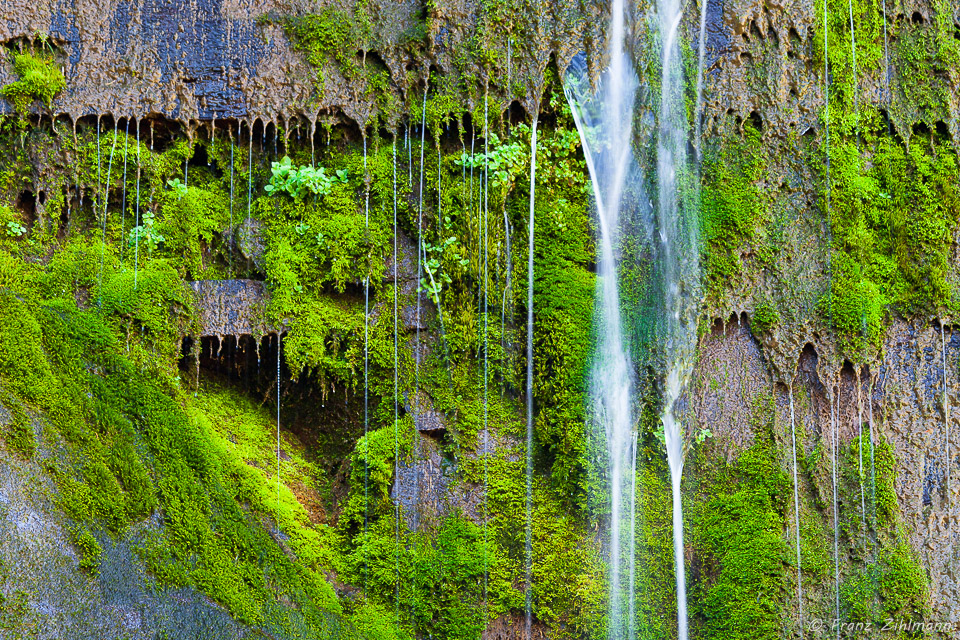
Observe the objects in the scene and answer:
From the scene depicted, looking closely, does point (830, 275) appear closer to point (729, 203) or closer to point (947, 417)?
point (729, 203)

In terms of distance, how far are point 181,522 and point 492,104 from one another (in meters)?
5.54

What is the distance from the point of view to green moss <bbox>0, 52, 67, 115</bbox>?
908 centimetres

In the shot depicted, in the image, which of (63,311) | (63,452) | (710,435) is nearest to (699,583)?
(710,435)

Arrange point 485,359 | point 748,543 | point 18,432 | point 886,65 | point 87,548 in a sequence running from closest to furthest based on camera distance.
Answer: point 87,548 → point 18,432 → point 748,543 → point 485,359 → point 886,65

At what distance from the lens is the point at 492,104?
9703 mm

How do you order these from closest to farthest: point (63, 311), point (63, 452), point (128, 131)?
point (63, 452)
point (63, 311)
point (128, 131)

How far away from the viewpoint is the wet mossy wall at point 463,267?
8.80 meters

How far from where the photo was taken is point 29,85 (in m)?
9.08

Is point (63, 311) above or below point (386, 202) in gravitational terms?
below

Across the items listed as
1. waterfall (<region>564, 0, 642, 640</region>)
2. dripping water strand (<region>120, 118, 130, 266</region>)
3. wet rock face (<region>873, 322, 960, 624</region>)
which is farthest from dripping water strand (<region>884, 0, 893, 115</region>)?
dripping water strand (<region>120, 118, 130, 266</region>)

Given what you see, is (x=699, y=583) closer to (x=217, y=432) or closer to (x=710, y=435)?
(x=710, y=435)

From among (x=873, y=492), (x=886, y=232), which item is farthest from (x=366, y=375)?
(x=886, y=232)

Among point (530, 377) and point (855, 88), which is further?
point (855, 88)

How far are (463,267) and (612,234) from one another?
1.76m
